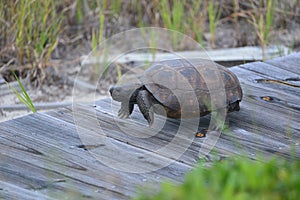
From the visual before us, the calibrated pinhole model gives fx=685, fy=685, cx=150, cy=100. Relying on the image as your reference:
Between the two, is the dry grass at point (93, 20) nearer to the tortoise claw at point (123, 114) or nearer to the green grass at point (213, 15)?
the green grass at point (213, 15)

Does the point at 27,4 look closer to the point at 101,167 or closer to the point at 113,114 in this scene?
the point at 113,114

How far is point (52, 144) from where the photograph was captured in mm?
3189

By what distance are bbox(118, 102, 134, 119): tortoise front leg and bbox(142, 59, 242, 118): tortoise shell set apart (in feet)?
0.49

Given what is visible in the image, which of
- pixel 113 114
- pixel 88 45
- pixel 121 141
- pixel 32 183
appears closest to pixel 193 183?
pixel 32 183

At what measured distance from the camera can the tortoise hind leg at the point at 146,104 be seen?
332cm

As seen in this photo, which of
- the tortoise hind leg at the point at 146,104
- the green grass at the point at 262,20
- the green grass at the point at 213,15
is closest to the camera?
the tortoise hind leg at the point at 146,104

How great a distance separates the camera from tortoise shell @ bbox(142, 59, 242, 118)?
3.35 metres

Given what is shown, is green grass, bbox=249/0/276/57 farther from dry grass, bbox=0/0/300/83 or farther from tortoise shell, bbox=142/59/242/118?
tortoise shell, bbox=142/59/242/118

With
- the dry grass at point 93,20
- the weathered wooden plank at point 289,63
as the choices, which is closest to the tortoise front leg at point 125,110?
the weathered wooden plank at point 289,63

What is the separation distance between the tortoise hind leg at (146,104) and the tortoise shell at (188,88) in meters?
0.03

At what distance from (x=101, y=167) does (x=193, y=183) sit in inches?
47.2

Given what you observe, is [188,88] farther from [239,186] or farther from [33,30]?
[33,30]

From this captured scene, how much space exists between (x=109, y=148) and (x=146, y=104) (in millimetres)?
309

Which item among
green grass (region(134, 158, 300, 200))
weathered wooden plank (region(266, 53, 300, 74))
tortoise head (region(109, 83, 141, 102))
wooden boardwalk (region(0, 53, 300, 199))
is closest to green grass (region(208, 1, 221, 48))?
weathered wooden plank (region(266, 53, 300, 74))
